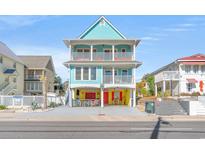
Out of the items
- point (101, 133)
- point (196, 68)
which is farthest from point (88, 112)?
point (196, 68)

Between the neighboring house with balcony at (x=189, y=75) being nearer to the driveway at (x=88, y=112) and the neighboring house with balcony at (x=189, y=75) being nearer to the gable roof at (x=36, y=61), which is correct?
the driveway at (x=88, y=112)

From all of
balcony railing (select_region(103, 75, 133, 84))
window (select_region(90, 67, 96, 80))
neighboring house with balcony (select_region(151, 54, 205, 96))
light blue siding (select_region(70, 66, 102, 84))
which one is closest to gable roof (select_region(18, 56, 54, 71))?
light blue siding (select_region(70, 66, 102, 84))

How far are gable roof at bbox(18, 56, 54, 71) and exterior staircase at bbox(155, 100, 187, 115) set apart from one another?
28693mm

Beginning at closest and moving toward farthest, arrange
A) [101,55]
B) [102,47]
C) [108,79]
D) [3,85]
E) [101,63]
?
1. [101,63]
2. [108,79]
3. [101,55]
4. [102,47]
5. [3,85]

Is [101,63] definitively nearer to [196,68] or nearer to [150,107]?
[150,107]

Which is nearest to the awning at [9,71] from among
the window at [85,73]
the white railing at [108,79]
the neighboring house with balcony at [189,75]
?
the window at [85,73]

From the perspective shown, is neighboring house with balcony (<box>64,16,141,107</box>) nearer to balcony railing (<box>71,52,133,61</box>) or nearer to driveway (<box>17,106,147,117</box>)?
balcony railing (<box>71,52,133,61</box>)

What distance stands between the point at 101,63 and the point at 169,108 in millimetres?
10334

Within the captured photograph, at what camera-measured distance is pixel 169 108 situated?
1184 inches

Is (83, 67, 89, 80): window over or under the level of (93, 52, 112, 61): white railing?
under

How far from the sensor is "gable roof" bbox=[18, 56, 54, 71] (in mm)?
55575

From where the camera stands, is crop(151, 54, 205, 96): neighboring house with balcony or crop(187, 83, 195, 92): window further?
crop(187, 83, 195, 92): window
